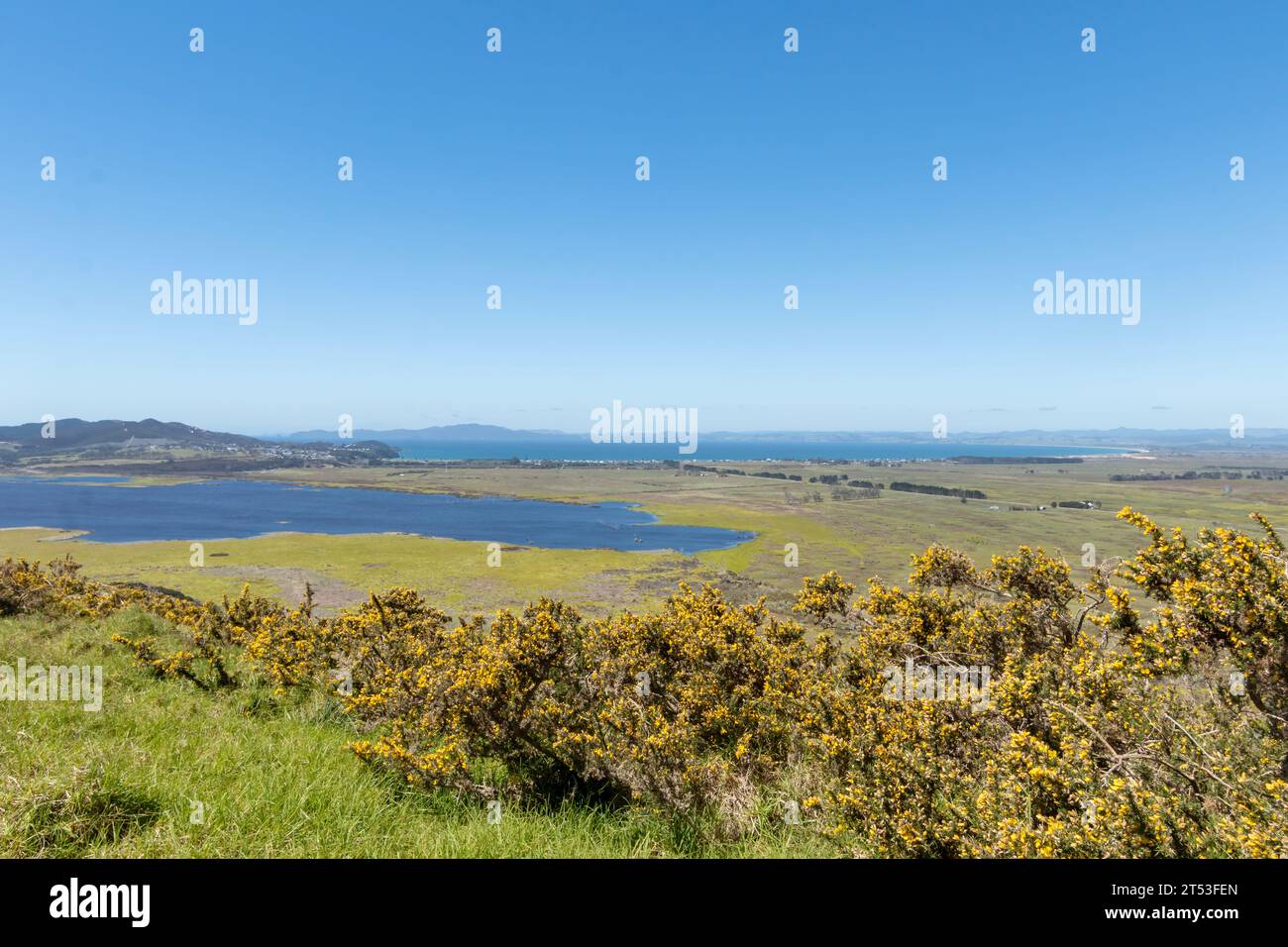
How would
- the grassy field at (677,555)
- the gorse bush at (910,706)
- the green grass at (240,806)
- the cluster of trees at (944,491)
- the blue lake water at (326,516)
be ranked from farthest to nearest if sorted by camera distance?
the cluster of trees at (944,491)
the blue lake water at (326,516)
the grassy field at (677,555)
the gorse bush at (910,706)
the green grass at (240,806)

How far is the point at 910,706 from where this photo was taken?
679cm

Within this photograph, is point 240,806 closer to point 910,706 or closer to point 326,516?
point 910,706

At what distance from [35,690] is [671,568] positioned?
53355 millimetres

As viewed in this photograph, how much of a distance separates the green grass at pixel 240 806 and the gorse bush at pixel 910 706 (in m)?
0.52

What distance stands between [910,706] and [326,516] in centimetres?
10882

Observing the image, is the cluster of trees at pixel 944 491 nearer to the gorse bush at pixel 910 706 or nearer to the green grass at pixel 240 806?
the gorse bush at pixel 910 706

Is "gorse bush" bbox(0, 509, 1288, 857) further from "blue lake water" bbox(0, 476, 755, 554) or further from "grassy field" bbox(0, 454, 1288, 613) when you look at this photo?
"blue lake water" bbox(0, 476, 755, 554)

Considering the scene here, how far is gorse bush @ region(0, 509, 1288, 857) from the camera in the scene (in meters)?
4.61

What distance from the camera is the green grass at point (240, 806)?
399 centimetres

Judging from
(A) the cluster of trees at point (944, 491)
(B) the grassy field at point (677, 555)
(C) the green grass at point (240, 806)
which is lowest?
(B) the grassy field at point (677, 555)

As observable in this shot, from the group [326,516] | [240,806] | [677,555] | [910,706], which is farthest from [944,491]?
[240,806]

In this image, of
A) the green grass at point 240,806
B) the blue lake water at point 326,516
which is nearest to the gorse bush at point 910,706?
the green grass at point 240,806

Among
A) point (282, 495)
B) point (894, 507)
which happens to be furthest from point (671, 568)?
point (282, 495)
